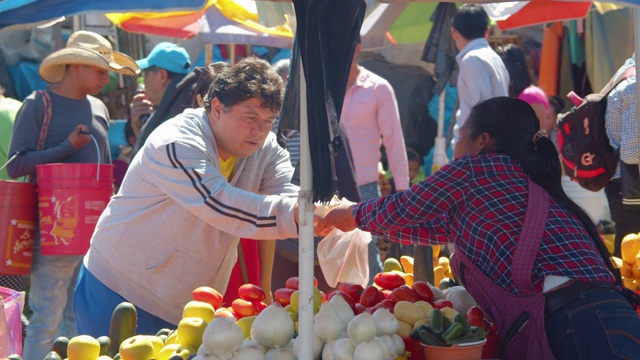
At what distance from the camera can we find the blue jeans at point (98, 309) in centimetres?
342

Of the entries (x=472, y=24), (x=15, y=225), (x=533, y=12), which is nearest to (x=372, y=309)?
(x=15, y=225)

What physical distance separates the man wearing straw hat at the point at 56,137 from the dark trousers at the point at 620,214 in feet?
9.74

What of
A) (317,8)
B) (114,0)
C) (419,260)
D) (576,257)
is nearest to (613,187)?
(419,260)

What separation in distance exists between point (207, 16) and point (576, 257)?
21.1ft

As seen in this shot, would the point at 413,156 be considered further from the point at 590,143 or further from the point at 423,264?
the point at 423,264

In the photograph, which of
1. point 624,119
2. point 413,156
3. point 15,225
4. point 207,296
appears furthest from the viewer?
point 413,156

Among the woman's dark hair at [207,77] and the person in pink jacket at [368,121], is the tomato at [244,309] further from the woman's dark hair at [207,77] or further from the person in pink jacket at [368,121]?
the person in pink jacket at [368,121]

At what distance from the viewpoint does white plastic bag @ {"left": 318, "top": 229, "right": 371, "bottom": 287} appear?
363cm

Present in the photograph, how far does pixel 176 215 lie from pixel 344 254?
29.2 inches

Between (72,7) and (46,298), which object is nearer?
(72,7)

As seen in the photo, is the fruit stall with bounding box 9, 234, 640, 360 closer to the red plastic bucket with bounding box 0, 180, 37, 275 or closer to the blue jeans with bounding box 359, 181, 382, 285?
the red plastic bucket with bounding box 0, 180, 37, 275

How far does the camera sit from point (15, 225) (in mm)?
4762

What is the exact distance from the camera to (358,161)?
20.4 feet

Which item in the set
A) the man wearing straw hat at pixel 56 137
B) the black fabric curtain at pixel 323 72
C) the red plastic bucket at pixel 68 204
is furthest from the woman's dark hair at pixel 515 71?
the black fabric curtain at pixel 323 72
